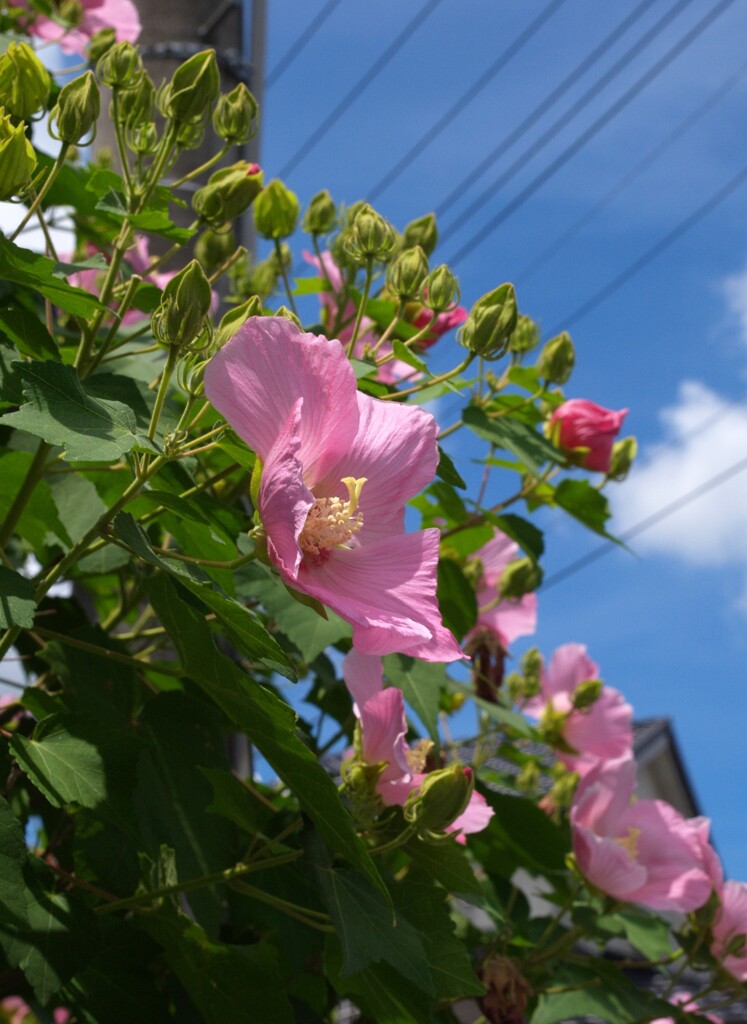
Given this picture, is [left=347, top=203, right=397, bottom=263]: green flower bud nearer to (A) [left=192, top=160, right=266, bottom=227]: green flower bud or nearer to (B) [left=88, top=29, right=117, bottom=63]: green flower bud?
(A) [left=192, top=160, right=266, bottom=227]: green flower bud

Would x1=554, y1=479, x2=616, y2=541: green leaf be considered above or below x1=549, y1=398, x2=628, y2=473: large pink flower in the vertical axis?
below

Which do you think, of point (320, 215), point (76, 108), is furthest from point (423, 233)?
point (76, 108)

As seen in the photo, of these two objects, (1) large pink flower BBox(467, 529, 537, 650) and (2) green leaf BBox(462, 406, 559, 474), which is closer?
(2) green leaf BBox(462, 406, 559, 474)

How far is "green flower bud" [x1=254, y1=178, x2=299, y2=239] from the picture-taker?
1398mm

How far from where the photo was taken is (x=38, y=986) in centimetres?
93

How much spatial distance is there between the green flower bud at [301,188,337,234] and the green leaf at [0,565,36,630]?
0.75 m

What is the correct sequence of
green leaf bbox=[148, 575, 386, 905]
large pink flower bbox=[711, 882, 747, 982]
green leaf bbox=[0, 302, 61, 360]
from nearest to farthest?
green leaf bbox=[148, 575, 386, 905] → green leaf bbox=[0, 302, 61, 360] → large pink flower bbox=[711, 882, 747, 982]

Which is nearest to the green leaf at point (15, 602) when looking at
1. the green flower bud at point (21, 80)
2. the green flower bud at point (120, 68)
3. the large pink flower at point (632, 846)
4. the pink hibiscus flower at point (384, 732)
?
the pink hibiscus flower at point (384, 732)

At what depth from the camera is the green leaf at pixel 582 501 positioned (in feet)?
4.97

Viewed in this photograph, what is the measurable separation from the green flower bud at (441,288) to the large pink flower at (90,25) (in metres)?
0.97

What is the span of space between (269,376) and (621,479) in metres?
0.90

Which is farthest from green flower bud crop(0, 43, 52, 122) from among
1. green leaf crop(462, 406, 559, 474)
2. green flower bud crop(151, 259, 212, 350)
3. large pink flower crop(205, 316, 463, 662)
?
green leaf crop(462, 406, 559, 474)

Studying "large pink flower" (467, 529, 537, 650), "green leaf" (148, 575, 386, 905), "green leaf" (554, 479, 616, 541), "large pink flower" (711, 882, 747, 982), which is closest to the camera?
"green leaf" (148, 575, 386, 905)

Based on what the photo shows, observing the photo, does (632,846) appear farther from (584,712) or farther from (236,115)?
(236,115)
